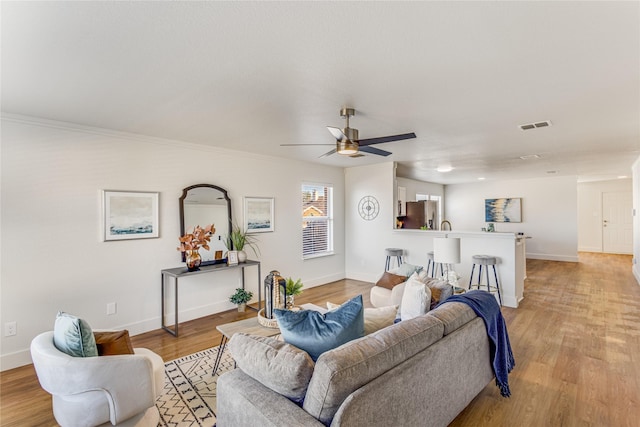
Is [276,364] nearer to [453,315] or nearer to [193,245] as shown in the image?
[453,315]

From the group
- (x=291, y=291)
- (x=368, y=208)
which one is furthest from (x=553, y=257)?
(x=291, y=291)

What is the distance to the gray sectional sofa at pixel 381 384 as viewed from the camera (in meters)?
1.31

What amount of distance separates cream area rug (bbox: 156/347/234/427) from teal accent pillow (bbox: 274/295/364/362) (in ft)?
3.65

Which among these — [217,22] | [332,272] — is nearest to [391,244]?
[332,272]

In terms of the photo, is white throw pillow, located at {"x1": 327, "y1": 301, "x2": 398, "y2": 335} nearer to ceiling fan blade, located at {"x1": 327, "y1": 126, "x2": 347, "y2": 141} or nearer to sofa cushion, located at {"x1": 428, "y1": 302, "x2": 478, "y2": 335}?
sofa cushion, located at {"x1": 428, "y1": 302, "x2": 478, "y2": 335}

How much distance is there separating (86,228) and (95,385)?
84.4 inches

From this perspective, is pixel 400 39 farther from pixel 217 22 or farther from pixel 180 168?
pixel 180 168

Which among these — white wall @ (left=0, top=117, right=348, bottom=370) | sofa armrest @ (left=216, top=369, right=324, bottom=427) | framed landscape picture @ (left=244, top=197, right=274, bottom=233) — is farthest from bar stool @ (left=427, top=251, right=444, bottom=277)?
sofa armrest @ (left=216, top=369, right=324, bottom=427)

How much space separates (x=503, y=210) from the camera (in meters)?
9.59

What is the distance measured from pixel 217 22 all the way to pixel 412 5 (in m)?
0.98

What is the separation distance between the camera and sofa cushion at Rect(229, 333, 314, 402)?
4.58ft

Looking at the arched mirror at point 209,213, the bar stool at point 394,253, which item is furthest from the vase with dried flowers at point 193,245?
the bar stool at point 394,253

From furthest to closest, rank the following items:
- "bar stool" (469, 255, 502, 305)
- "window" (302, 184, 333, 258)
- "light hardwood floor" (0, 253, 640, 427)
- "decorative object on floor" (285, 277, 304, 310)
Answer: "window" (302, 184, 333, 258), "bar stool" (469, 255, 502, 305), "decorative object on floor" (285, 277, 304, 310), "light hardwood floor" (0, 253, 640, 427)

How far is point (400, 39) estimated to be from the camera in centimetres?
176
